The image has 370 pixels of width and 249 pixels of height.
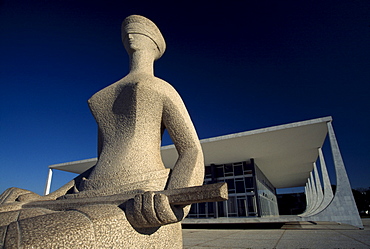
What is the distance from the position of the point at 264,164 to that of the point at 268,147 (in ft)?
16.7

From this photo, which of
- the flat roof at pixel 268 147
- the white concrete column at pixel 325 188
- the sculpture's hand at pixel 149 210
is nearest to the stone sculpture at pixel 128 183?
the sculpture's hand at pixel 149 210

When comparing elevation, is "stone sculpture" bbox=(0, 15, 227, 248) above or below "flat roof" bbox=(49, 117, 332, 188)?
below

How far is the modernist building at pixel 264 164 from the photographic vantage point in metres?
11.3

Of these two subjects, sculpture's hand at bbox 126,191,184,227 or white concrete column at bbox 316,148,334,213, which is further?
white concrete column at bbox 316,148,334,213

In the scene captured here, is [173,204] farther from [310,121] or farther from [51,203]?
[310,121]

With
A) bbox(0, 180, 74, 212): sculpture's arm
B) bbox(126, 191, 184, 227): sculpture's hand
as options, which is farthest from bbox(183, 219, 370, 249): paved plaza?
bbox(126, 191, 184, 227): sculpture's hand

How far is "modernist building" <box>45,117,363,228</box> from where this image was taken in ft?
37.1

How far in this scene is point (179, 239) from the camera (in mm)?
2240

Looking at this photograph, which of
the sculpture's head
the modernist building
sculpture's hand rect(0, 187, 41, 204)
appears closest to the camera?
sculpture's hand rect(0, 187, 41, 204)

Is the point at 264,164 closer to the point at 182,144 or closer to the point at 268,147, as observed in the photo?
the point at 268,147

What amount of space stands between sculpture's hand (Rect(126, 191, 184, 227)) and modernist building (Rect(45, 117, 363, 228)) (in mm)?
11867

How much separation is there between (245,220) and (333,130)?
22.2ft

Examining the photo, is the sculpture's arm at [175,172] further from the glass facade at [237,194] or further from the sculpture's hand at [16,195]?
the glass facade at [237,194]

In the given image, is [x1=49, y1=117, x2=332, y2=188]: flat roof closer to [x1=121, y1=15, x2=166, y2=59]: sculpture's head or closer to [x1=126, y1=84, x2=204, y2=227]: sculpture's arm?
[x1=121, y1=15, x2=166, y2=59]: sculpture's head
